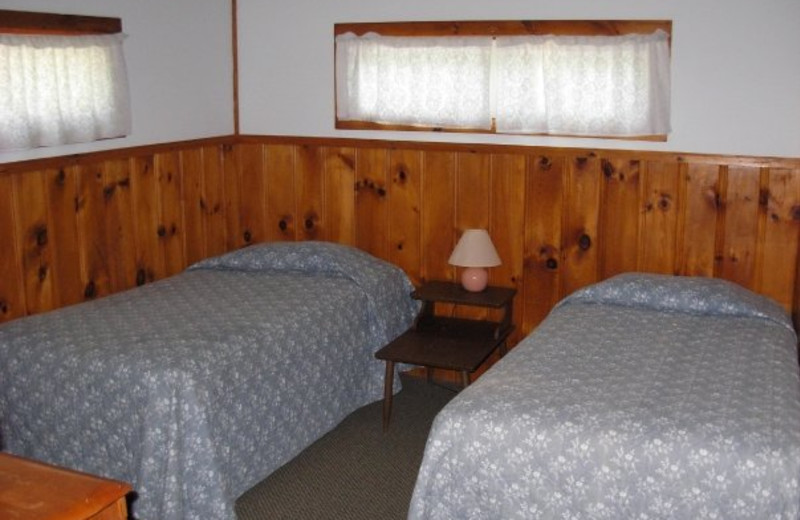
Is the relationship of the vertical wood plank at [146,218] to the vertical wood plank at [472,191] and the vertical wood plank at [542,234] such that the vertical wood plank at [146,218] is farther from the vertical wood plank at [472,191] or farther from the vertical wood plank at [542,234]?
the vertical wood plank at [542,234]

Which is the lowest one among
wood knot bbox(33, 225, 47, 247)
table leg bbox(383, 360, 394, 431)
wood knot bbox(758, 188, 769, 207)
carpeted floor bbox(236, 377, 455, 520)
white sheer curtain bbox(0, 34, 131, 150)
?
carpeted floor bbox(236, 377, 455, 520)

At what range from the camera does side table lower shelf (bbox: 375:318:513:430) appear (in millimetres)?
3639

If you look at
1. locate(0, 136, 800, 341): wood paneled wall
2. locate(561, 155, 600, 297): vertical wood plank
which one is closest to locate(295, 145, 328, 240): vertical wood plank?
locate(0, 136, 800, 341): wood paneled wall

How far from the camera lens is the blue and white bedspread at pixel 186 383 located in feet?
9.50

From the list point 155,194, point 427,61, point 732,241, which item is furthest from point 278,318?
point 732,241

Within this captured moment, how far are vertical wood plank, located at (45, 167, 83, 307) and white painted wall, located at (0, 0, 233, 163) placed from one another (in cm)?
11

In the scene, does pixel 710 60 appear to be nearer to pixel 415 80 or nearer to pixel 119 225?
pixel 415 80

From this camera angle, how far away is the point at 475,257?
4.00 meters

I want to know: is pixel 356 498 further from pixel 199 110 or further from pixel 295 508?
pixel 199 110

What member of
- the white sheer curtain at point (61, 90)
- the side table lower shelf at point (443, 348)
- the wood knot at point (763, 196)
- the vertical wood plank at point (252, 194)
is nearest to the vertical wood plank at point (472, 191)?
the side table lower shelf at point (443, 348)

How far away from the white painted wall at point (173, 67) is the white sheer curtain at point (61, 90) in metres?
0.08

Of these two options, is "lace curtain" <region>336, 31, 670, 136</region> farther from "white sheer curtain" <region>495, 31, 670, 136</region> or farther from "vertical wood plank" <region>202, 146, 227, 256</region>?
"vertical wood plank" <region>202, 146, 227, 256</region>

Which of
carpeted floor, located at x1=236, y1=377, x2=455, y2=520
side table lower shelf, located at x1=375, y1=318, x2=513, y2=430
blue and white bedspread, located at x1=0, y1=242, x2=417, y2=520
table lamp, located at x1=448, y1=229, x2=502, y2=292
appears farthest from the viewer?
table lamp, located at x1=448, y1=229, x2=502, y2=292

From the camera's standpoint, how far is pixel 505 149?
412 centimetres
